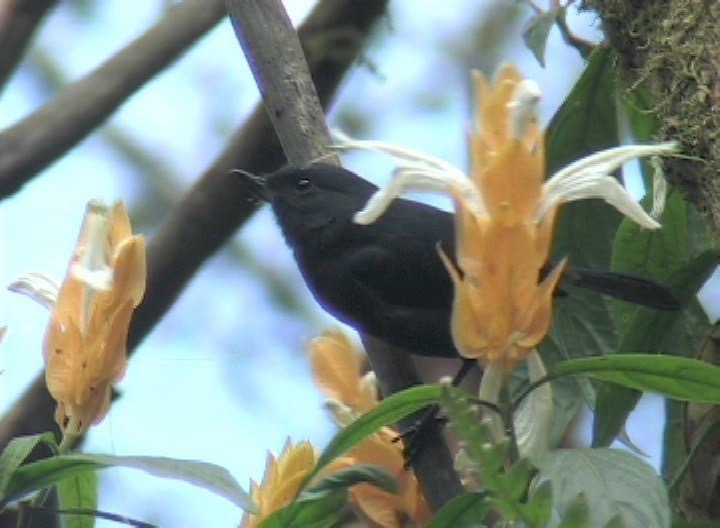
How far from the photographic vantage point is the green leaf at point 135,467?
37.4 inches

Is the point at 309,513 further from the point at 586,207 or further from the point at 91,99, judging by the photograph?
the point at 91,99

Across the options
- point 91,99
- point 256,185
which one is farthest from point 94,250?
point 91,99

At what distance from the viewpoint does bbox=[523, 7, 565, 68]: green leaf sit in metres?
1.67

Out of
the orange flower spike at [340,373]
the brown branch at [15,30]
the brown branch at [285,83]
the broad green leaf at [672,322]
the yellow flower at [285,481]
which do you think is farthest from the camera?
the brown branch at [15,30]

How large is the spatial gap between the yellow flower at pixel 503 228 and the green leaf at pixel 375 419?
73 mm

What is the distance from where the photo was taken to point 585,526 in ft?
2.80

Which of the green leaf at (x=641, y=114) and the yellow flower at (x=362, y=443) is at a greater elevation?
the green leaf at (x=641, y=114)

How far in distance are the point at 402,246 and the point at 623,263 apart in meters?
0.34

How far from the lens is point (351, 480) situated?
3.57ft

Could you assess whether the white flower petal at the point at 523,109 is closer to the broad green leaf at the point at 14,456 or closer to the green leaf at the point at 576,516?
the green leaf at the point at 576,516

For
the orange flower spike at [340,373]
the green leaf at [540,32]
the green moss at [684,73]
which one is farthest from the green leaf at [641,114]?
the orange flower spike at [340,373]

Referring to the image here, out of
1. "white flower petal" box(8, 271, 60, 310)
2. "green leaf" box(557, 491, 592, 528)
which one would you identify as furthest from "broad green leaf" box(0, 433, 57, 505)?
"green leaf" box(557, 491, 592, 528)

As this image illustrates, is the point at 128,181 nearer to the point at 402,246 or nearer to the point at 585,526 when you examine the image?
the point at 402,246

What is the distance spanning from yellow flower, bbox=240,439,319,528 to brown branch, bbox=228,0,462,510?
1.06 feet
